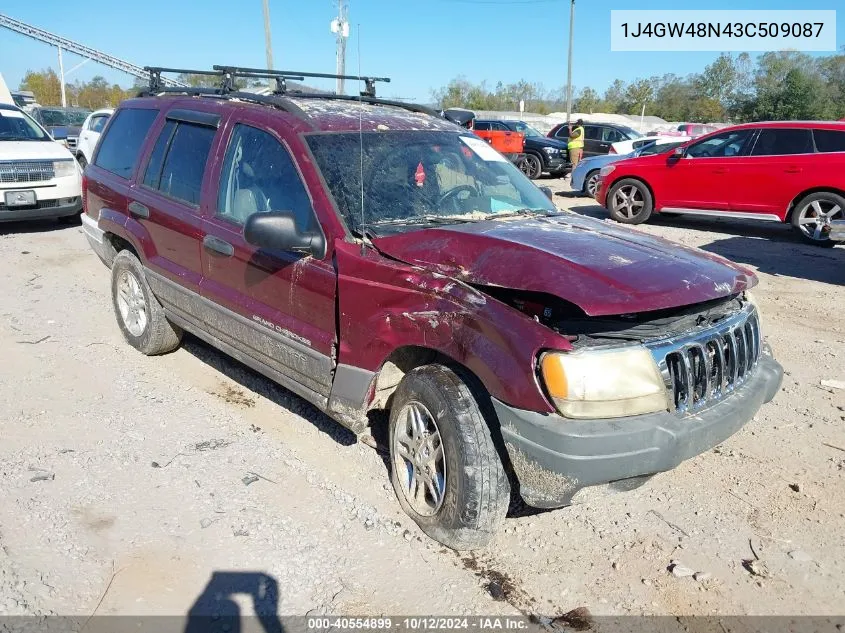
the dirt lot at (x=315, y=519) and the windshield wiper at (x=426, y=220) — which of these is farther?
the windshield wiper at (x=426, y=220)

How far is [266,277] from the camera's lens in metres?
3.62

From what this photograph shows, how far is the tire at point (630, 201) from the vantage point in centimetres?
1148

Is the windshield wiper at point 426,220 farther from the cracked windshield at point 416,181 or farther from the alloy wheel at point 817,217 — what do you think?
the alloy wheel at point 817,217

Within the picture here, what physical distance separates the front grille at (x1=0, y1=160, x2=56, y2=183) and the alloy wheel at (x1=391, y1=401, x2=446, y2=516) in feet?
28.4

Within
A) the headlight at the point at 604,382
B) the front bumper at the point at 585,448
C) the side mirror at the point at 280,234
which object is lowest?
the front bumper at the point at 585,448

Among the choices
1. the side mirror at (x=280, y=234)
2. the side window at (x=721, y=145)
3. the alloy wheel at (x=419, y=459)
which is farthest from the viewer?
the side window at (x=721, y=145)

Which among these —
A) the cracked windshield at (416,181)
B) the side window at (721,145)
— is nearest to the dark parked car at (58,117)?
the side window at (721,145)

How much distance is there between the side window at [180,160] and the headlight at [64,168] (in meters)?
6.25

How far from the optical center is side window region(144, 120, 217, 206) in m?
4.16

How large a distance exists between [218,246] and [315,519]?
1701mm

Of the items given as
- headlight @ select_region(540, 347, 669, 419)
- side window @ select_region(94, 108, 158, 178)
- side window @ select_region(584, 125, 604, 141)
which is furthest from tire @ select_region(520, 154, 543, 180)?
headlight @ select_region(540, 347, 669, 419)

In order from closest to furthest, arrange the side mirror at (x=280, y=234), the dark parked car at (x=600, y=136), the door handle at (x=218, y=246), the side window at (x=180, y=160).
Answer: the side mirror at (x=280, y=234)
the door handle at (x=218, y=246)
the side window at (x=180, y=160)
the dark parked car at (x=600, y=136)

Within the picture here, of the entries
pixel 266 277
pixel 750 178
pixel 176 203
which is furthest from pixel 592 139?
pixel 266 277

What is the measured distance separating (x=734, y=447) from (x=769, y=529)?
0.79 meters
